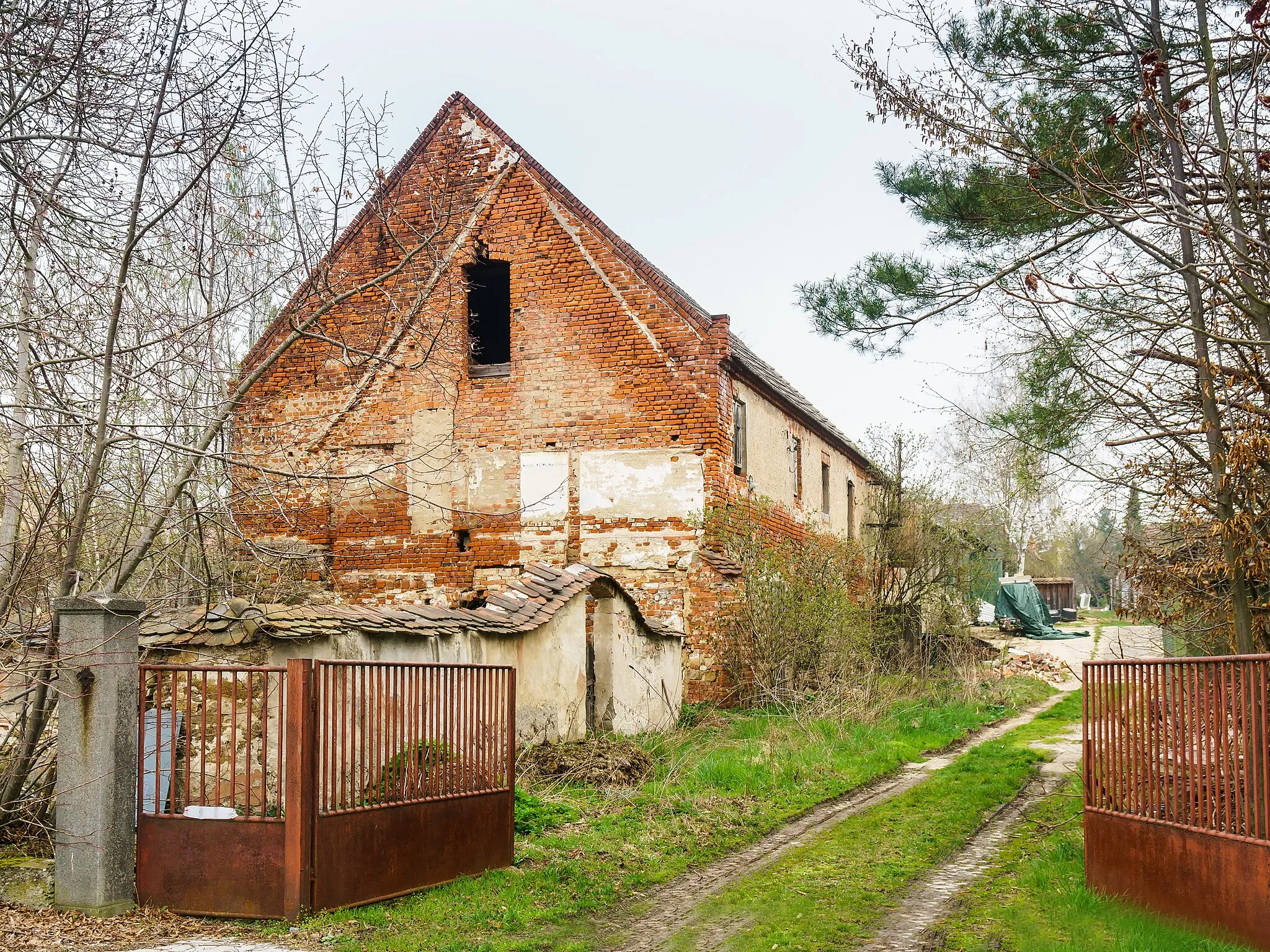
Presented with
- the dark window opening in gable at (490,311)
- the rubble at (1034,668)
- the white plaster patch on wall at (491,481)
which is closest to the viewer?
the white plaster patch on wall at (491,481)

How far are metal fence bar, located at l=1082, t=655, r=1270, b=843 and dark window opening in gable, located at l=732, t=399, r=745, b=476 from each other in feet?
37.4

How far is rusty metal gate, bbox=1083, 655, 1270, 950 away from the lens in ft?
20.7

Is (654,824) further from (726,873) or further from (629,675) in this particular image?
(629,675)

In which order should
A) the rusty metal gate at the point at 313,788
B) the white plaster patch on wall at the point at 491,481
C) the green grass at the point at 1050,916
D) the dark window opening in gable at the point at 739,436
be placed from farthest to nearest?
the white plaster patch on wall at the point at 491,481
the dark window opening in gable at the point at 739,436
the rusty metal gate at the point at 313,788
the green grass at the point at 1050,916

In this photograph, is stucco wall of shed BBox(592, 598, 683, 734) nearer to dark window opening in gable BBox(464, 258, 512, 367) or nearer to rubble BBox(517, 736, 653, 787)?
rubble BBox(517, 736, 653, 787)

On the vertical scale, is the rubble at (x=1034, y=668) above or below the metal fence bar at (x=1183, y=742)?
below

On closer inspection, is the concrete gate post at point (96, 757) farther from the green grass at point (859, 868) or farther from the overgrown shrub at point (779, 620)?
the overgrown shrub at point (779, 620)

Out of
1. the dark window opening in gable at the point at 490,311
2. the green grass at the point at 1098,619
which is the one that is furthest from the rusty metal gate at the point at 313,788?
the green grass at the point at 1098,619

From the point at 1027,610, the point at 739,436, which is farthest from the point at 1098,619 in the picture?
the point at 739,436

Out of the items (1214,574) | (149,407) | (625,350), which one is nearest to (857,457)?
(625,350)

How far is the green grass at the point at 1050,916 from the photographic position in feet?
21.6

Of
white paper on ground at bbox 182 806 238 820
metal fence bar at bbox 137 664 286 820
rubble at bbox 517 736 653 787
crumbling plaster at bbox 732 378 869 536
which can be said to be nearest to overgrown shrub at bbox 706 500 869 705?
crumbling plaster at bbox 732 378 869 536

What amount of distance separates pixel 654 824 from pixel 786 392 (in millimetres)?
14219

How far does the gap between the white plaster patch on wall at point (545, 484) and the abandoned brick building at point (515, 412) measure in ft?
0.10
